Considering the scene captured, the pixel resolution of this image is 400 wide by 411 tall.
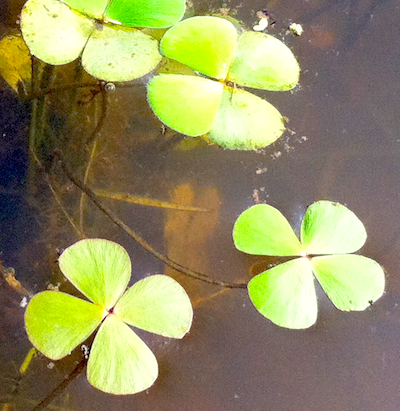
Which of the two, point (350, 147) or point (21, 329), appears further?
point (350, 147)

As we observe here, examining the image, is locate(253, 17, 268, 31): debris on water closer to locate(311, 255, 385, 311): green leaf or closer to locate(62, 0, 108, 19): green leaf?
locate(62, 0, 108, 19): green leaf

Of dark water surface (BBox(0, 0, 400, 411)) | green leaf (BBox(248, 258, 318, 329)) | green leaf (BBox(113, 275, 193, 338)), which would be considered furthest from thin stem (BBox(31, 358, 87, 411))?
green leaf (BBox(248, 258, 318, 329))

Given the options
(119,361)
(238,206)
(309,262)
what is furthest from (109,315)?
(309,262)

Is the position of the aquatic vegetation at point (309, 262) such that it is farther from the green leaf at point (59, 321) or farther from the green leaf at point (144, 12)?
the green leaf at point (144, 12)

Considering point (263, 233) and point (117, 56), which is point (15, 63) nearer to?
point (117, 56)

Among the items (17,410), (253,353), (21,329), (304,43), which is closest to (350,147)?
(304,43)

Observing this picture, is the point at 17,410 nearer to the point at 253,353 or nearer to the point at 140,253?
the point at 140,253
